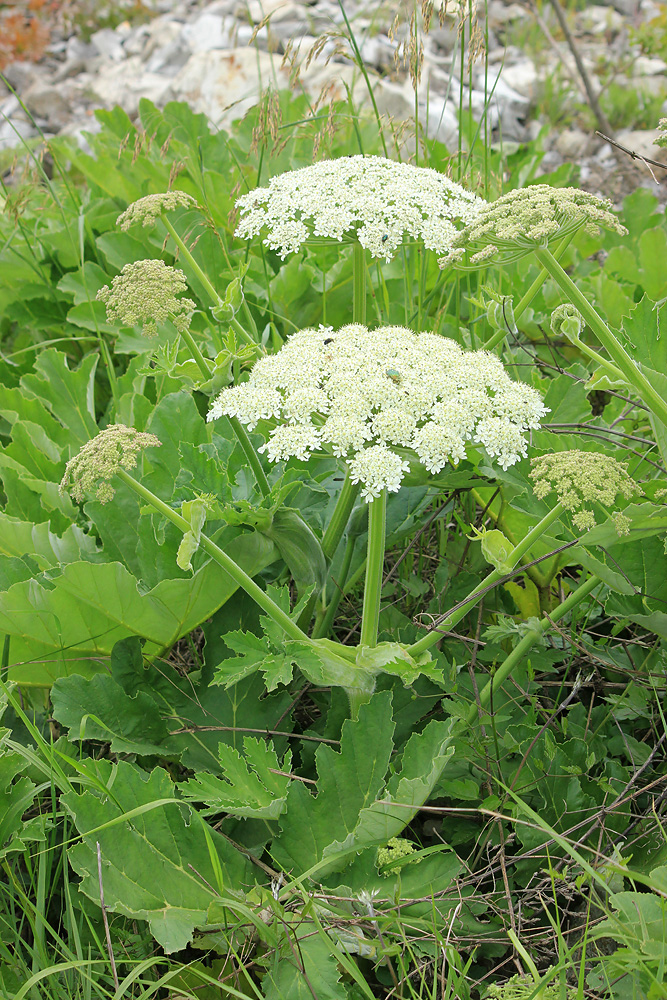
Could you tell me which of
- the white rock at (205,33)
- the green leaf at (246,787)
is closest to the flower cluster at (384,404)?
the green leaf at (246,787)

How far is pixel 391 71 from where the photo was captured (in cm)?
713

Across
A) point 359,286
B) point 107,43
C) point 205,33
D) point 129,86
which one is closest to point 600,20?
point 205,33

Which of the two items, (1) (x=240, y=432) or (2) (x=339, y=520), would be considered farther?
(2) (x=339, y=520)

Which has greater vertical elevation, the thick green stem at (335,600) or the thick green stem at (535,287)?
the thick green stem at (535,287)

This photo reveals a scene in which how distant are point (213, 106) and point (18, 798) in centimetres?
685

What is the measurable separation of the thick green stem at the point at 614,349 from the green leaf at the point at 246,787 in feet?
3.91

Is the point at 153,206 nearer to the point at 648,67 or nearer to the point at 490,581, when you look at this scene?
the point at 490,581

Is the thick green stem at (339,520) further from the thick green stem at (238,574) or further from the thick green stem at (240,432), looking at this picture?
the thick green stem at (238,574)

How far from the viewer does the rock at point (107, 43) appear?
11.2 metres

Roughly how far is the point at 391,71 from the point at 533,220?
6.46m

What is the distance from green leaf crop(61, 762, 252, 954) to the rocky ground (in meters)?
4.62

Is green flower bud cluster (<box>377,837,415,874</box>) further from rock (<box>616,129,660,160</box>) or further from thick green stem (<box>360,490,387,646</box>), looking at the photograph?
rock (<box>616,129,660,160</box>)

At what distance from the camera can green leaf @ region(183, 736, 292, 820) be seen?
1716mm

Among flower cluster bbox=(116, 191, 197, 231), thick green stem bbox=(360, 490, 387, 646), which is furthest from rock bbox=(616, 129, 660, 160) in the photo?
thick green stem bbox=(360, 490, 387, 646)
